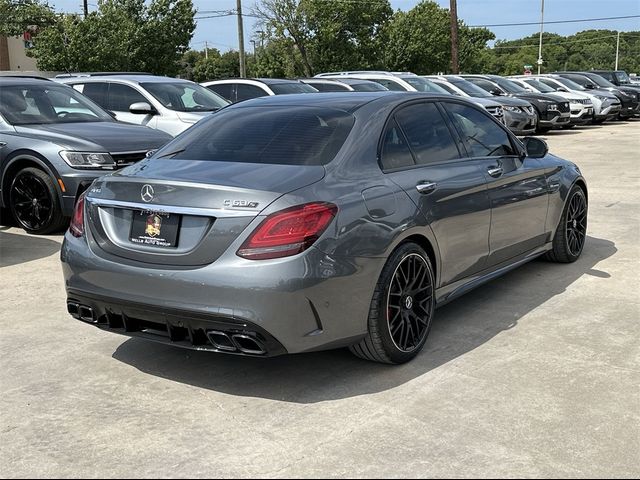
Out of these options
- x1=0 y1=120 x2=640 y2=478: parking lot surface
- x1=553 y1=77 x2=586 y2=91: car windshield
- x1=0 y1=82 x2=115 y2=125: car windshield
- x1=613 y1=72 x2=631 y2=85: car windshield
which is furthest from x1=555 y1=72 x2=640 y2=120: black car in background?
x1=0 y1=120 x2=640 y2=478: parking lot surface

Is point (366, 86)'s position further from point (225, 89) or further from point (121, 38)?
point (121, 38)

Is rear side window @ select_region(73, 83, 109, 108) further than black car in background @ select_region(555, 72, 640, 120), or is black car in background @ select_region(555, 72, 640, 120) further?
black car in background @ select_region(555, 72, 640, 120)

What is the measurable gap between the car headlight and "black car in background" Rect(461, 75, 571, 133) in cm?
1537

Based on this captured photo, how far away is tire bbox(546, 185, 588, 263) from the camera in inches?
259

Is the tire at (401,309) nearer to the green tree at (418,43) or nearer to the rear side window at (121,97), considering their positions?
the rear side window at (121,97)

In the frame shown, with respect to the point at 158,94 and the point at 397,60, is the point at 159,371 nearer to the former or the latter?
the point at 158,94

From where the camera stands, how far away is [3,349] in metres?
4.75

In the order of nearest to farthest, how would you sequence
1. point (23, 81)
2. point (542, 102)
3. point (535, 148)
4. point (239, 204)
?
point (239, 204), point (535, 148), point (23, 81), point (542, 102)

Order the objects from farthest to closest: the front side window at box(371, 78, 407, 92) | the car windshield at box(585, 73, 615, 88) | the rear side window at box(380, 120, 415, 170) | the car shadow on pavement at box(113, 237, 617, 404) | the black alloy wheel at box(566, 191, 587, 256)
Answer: the car windshield at box(585, 73, 615, 88) < the front side window at box(371, 78, 407, 92) < the black alloy wheel at box(566, 191, 587, 256) < the rear side window at box(380, 120, 415, 170) < the car shadow on pavement at box(113, 237, 617, 404)

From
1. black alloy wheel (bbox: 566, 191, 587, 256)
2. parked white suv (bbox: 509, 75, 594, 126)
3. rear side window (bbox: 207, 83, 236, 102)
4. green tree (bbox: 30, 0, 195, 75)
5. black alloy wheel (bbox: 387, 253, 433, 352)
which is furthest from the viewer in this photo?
green tree (bbox: 30, 0, 195, 75)

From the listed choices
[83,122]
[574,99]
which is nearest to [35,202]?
[83,122]

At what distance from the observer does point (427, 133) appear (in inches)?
196

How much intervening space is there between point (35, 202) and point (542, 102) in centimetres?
1705

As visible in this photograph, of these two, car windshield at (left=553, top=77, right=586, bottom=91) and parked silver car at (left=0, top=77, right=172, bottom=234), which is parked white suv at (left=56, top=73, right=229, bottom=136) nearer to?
parked silver car at (left=0, top=77, right=172, bottom=234)
